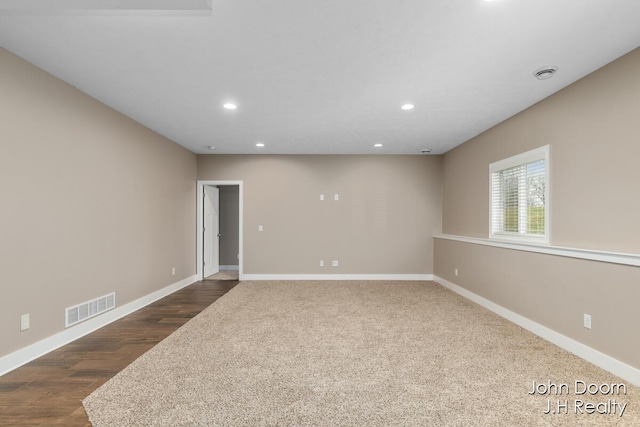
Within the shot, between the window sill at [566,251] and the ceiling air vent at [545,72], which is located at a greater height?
the ceiling air vent at [545,72]

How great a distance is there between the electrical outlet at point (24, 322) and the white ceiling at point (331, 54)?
2.21m

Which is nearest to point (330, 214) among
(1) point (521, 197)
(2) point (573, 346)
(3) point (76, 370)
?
(1) point (521, 197)

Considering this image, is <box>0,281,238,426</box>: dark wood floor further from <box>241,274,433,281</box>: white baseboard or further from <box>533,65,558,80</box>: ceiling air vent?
<box>533,65,558,80</box>: ceiling air vent

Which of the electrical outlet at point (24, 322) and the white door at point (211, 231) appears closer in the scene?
the electrical outlet at point (24, 322)

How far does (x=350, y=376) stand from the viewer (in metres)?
2.37

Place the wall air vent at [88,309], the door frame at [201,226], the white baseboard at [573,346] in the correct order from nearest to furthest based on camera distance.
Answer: the white baseboard at [573,346], the wall air vent at [88,309], the door frame at [201,226]

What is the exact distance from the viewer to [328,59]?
252 centimetres

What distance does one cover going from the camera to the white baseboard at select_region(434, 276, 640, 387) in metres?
2.34

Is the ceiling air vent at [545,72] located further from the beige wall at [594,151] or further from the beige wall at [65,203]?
the beige wall at [65,203]

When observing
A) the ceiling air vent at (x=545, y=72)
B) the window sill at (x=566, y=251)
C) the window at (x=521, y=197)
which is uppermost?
the ceiling air vent at (x=545, y=72)

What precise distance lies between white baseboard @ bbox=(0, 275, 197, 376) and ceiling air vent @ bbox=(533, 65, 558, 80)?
5.16 m

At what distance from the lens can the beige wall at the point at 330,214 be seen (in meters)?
6.25

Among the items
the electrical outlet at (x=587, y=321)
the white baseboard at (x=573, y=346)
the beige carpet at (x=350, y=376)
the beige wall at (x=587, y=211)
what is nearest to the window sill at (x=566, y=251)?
the beige wall at (x=587, y=211)

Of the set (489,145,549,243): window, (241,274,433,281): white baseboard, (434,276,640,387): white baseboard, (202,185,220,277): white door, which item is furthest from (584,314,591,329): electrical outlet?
(202,185,220,277): white door
